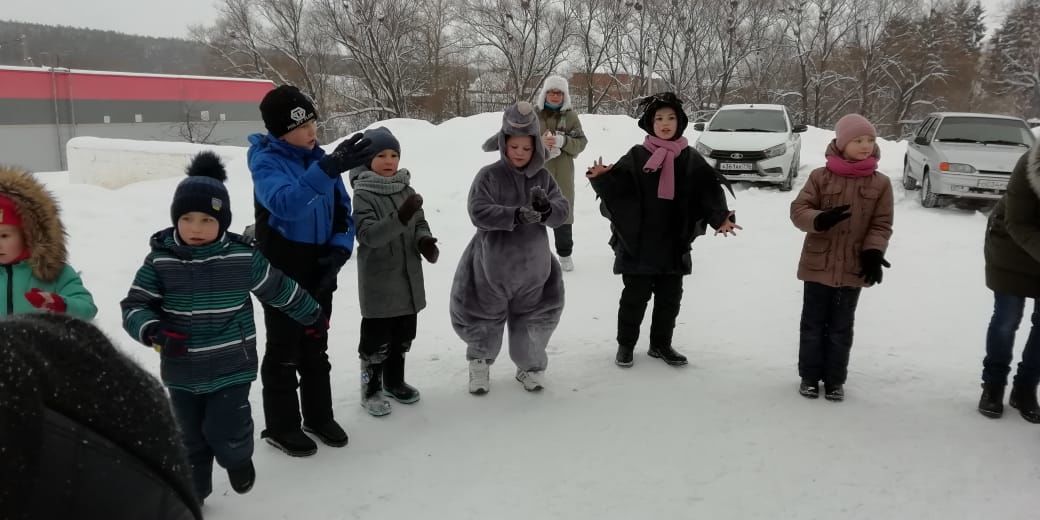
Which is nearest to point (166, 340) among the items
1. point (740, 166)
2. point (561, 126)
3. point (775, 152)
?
point (561, 126)

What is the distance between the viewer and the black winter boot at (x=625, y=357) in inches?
179

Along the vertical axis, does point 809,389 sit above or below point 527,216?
below

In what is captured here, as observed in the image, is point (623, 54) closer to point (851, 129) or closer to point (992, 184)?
point (992, 184)

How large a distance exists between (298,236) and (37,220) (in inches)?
40.6

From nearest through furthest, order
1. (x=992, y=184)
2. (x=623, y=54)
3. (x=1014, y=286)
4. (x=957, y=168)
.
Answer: (x=1014, y=286) < (x=992, y=184) < (x=957, y=168) < (x=623, y=54)

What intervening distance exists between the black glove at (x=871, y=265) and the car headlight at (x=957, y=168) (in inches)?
303

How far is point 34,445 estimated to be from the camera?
675mm

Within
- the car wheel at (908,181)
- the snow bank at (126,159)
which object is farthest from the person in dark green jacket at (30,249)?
the car wheel at (908,181)

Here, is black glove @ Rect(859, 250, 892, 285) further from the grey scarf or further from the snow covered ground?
the grey scarf

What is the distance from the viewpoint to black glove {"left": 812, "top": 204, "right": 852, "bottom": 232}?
12.0ft

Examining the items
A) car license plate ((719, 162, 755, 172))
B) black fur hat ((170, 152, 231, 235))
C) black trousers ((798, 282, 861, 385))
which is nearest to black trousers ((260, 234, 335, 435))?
black fur hat ((170, 152, 231, 235))

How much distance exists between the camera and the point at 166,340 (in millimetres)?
2477

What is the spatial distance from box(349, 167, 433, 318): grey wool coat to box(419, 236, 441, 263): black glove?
2.0 inches

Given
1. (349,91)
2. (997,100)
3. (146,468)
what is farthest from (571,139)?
(997,100)
